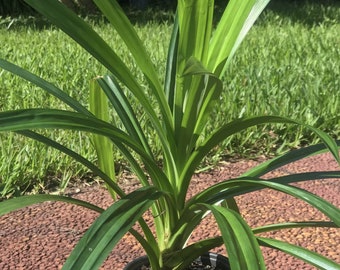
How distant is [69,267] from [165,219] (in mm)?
482

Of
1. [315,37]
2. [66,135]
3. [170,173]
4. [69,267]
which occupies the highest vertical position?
[315,37]

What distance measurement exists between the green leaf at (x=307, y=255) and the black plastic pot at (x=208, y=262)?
9.7 inches

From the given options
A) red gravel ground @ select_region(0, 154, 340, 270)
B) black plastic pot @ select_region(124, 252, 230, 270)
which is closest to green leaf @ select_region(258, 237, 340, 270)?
black plastic pot @ select_region(124, 252, 230, 270)

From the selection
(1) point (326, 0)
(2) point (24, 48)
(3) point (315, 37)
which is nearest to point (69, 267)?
(2) point (24, 48)

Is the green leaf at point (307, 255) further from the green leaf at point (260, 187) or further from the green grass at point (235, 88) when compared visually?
the green grass at point (235, 88)

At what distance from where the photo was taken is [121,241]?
2162 mm

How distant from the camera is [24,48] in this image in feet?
15.7

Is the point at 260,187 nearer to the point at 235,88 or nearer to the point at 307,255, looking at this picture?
the point at 307,255

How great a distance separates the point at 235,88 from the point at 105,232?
2465 millimetres

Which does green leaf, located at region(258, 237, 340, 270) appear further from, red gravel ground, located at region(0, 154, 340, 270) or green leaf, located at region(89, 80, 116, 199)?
red gravel ground, located at region(0, 154, 340, 270)

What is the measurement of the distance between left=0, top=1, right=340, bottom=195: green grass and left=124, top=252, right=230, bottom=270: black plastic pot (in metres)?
0.91

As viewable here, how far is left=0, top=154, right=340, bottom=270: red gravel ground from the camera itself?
2.03 m

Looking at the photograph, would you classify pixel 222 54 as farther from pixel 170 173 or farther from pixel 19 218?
pixel 19 218

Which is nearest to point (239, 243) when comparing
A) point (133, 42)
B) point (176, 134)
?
point (176, 134)
